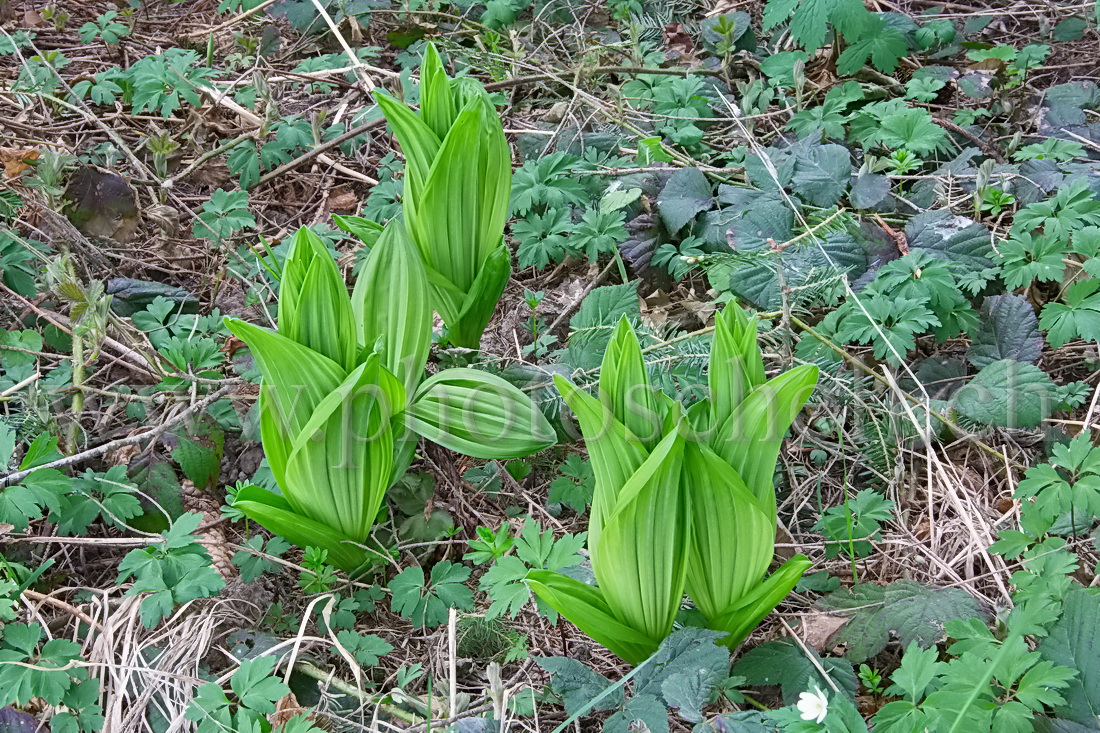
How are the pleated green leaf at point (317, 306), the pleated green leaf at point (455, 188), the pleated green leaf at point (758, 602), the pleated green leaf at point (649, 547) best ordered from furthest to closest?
the pleated green leaf at point (455, 188), the pleated green leaf at point (317, 306), the pleated green leaf at point (758, 602), the pleated green leaf at point (649, 547)

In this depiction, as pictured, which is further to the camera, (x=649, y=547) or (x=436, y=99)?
(x=436, y=99)

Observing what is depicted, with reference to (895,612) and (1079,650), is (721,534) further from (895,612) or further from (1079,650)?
(1079,650)

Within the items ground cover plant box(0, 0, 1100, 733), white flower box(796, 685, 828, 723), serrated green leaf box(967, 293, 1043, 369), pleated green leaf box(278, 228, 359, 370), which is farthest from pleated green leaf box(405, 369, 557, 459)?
serrated green leaf box(967, 293, 1043, 369)

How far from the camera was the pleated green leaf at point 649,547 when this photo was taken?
120 centimetres

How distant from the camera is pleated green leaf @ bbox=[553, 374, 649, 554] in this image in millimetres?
1240

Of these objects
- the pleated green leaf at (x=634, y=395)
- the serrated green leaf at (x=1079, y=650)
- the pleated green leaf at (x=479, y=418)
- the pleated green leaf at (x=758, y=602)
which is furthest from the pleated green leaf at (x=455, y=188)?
the serrated green leaf at (x=1079, y=650)

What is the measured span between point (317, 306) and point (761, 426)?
749 millimetres

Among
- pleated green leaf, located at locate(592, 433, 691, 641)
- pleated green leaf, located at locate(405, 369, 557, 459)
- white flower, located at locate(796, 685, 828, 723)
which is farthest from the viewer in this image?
pleated green leaf, located at locate(405, 369, 557, 459)

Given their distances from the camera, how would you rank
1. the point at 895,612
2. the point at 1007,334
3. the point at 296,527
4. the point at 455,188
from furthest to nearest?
the point at 1007,334
the point at 455,188
the point at 296,527
the point at 895,612

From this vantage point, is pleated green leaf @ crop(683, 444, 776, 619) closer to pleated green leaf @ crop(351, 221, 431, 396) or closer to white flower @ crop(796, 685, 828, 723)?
white flower @ crop(796, 685, 828, 723)

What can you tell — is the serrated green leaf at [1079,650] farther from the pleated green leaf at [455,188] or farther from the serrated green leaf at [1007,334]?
the pleated green leaf at [455,188]

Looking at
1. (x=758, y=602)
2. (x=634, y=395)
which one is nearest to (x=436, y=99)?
(x=634, y=395)

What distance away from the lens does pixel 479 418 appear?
1.63 meters

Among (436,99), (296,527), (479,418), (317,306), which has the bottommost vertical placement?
(296,527)
